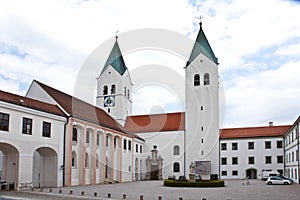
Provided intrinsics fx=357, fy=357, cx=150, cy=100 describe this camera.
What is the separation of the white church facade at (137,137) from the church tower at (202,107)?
0.14 meters

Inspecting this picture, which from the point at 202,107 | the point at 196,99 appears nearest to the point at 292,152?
the point at 202,107

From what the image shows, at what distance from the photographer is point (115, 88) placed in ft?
192

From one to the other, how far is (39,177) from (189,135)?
26.8m

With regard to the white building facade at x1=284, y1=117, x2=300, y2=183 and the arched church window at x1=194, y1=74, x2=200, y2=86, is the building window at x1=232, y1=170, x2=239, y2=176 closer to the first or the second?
the white building facade at x1=284, y1=117, x2=300, y2=183

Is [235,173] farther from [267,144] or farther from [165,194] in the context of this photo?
[165,194]

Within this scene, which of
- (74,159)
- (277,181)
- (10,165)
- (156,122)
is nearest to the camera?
(10,165)

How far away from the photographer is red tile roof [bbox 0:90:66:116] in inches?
1012

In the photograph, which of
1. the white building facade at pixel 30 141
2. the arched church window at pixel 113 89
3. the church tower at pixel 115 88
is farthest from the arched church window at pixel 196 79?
the white building facade at pixel 30 141

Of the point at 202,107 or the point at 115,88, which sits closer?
the point at 202,107

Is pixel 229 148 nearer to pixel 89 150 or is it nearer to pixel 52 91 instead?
pixel 89 150

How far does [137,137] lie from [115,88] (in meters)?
10.5

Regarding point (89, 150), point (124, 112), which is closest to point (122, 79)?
Answer: point (124, 112)

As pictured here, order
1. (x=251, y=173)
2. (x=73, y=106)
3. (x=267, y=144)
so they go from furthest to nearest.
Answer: (x=251, y=173) < (x=267, y=144) < (x=73, y=106)

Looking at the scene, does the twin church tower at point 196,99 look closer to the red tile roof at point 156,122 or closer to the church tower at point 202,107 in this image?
the church tower at point 202,107
